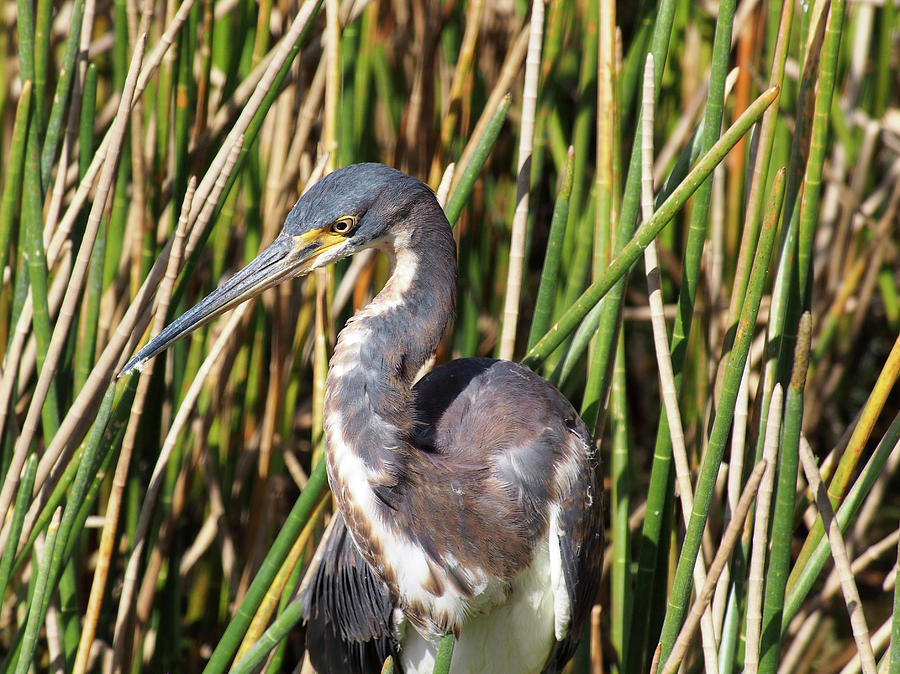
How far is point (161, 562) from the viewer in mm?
1952

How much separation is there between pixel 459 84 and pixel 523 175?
33 cm

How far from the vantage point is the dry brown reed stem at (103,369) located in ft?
4.92

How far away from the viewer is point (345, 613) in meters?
1.76

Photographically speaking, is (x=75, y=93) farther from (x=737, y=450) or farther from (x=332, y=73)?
(x=737, y=450)

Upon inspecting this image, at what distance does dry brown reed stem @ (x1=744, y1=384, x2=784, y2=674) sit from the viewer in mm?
1282

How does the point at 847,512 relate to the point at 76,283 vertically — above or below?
below

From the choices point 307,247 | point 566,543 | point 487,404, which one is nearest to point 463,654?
point 566,543

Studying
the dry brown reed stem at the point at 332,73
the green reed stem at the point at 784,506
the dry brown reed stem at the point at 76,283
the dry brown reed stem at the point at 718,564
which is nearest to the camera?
the dry brown reed stem at the point at 718,564

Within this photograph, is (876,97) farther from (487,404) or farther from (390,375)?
(390,375)

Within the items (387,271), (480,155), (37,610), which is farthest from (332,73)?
(37,610)

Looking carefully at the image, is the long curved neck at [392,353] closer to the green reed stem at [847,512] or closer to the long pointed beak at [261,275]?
the long pointed beak at [261,275]

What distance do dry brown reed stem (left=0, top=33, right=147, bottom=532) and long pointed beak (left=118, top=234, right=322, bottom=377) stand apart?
6.7 inches

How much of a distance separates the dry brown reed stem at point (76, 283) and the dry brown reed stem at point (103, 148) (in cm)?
4

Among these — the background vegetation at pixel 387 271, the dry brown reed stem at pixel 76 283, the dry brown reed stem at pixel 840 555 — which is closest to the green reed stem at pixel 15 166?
the background vegetation at pixel 387 271
